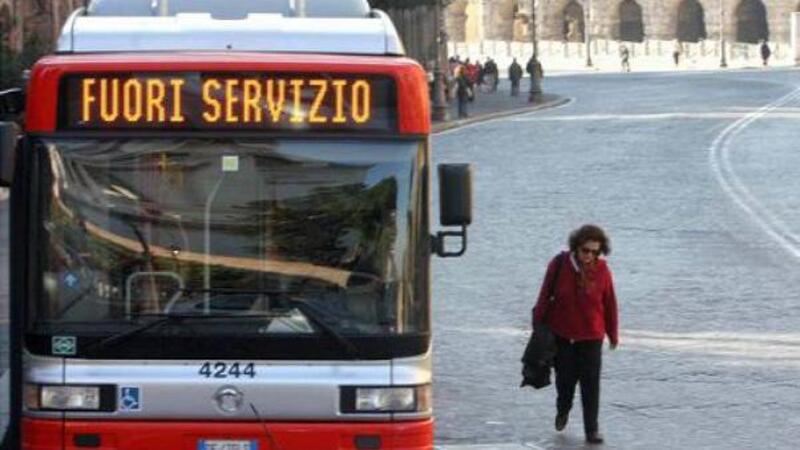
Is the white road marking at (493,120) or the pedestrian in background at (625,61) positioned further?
the pedestrian in background at (625,61)

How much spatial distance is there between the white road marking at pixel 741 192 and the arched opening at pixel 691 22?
237 ft

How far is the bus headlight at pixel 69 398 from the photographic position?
9.22 meters

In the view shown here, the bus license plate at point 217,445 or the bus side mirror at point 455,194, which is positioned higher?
the bus side mirror at point 455,194

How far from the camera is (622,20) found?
124688 millimetres

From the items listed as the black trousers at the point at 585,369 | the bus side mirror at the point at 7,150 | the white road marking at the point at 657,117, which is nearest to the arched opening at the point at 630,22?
the white road marking at the point at 657,117

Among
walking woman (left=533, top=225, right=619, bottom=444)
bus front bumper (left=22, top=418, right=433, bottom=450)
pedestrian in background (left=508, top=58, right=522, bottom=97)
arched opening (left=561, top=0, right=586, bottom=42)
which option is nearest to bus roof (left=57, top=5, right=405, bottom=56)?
bus front bumper (left=22, top=418, right=433, bottom=450)

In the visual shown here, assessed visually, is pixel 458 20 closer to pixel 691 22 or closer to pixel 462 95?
pixel 691 22

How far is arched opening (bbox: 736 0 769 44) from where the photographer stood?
4673 inches

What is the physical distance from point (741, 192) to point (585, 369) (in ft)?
64.4

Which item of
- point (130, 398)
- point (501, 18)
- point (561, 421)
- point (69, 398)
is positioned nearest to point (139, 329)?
point (130, 398)

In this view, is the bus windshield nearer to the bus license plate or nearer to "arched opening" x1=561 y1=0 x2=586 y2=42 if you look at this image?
the bus license plate

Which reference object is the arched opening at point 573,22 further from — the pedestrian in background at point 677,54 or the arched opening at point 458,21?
the pedestrian in background at point 677,54

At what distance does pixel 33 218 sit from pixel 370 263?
152cm

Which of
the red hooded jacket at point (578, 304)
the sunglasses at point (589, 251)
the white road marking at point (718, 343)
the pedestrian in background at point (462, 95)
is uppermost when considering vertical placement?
the sunglasses at point (589, 251)
